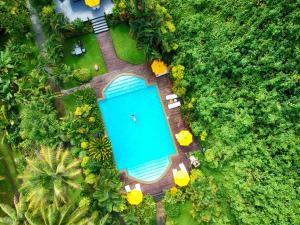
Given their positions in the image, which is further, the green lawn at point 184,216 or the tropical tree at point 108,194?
the green lawn at point 184,216

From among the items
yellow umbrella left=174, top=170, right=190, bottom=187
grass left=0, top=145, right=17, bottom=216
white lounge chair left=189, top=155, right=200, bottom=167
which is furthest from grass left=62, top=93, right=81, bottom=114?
white lounge chair left=189, top=155, right=200, bottom=167

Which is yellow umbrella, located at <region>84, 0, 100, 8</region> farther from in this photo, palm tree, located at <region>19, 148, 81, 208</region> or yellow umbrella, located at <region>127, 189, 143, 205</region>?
yellow umbrella, located at <region>127, 189, 143, 205</region>

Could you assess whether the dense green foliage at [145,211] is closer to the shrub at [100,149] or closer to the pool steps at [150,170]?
the pool steps at [150,170]

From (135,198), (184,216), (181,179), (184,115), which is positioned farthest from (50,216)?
(184,115)

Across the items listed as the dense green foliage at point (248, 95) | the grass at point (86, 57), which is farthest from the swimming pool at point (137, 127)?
the dense green foliage at point (248, 95)

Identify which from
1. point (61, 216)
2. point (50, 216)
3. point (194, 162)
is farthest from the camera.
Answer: point (194, 162)

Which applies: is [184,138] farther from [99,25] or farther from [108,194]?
[99,25]

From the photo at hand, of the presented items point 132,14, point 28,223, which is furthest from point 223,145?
point 28,223
